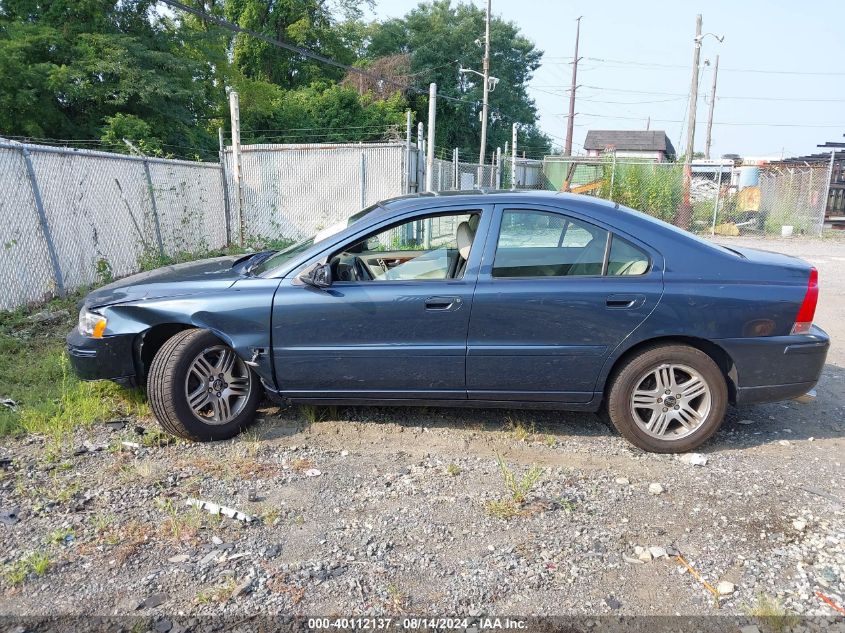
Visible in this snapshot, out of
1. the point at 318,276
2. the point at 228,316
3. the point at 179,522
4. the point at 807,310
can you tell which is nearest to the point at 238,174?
the point at 228,316

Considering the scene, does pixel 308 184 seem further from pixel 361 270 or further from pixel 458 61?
pixel 458 61

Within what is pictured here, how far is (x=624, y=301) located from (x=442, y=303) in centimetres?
111

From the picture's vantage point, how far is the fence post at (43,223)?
740cm

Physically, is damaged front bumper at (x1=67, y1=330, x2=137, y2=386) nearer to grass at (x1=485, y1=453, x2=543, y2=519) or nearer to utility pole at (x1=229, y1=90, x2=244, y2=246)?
grass at (x1=485, y1=453, x2=543, y2=519)

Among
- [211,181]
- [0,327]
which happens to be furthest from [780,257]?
[211,181]

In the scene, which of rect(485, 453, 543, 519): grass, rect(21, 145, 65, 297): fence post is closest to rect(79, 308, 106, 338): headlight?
rect(485, 453, 543, 519): grass

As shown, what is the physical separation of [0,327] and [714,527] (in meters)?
6.68

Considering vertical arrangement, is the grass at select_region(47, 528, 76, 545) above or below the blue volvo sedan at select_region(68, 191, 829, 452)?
below

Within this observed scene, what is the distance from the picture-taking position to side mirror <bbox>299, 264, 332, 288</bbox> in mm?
3914

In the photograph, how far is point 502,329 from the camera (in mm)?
3891

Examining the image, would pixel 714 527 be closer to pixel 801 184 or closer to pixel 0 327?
pixel 0 327

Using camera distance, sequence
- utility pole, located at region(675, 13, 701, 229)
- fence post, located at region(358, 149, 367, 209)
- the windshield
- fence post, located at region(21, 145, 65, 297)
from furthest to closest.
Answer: utility pole, located at region(675, 13, 701, 229)
fence post, located at region(358, 149, 367, 209)
fence post, located at region(21, 145, 65, 297)
the windshield

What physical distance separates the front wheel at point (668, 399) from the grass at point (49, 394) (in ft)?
10.9

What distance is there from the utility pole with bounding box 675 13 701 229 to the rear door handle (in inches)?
650
